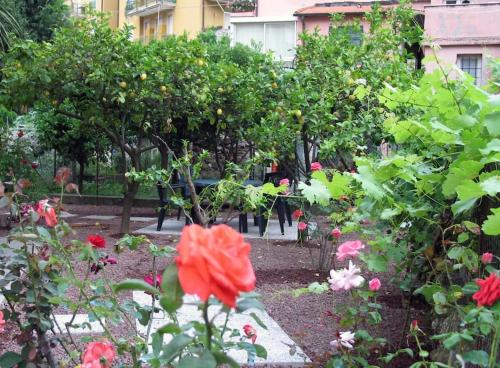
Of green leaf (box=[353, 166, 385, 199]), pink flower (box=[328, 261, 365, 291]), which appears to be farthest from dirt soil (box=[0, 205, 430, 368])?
green leaf (box=[353, 166, 385, 199])

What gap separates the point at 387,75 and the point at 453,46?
15.3 metres

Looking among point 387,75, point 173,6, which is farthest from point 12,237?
point 173,6

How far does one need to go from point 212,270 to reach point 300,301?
4231 millimetres

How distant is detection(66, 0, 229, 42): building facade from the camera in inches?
1268

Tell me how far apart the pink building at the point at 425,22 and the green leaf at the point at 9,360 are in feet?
44.9

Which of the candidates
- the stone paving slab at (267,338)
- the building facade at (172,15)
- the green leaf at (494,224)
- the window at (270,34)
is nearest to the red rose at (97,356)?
the green leaf at (494,224)

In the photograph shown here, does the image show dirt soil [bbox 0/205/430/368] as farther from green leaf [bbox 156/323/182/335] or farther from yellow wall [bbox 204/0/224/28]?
yellow wall [bbox 204/0/224/28]

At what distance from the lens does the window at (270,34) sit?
26.6 m

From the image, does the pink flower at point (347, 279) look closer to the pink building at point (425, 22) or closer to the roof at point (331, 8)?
the pink building at point (425, 22)

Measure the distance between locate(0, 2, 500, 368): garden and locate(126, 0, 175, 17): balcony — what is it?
64.1ft

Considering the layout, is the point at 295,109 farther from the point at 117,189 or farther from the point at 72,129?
the point at 117,189

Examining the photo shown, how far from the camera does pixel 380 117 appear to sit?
641 centimetres

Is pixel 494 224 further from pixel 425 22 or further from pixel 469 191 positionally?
pixel 425 22

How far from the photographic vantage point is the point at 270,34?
26.9 metres
